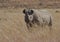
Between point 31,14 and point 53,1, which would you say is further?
point 53,1

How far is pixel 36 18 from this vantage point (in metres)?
14.3

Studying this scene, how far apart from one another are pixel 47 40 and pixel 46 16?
13.5 ft

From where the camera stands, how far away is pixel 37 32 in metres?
12.1

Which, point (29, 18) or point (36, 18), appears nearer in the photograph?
point (29, 18)

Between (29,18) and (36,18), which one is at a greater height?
(29,18)

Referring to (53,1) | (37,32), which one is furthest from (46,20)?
(53,1)

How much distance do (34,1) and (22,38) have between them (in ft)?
71.8

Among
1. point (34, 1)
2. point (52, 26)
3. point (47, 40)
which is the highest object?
point (47, 40)

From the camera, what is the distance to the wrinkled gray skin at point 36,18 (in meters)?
13.9

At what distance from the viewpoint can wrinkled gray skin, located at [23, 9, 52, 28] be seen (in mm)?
13867

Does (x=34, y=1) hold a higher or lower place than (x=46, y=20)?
lower

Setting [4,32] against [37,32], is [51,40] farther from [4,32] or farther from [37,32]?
[4,32]

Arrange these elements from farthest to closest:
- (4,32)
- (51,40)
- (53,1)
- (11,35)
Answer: (53,1) → (4,32) → (11,35) → (51,40)

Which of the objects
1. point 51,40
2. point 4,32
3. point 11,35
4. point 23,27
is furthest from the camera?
point 23,27
